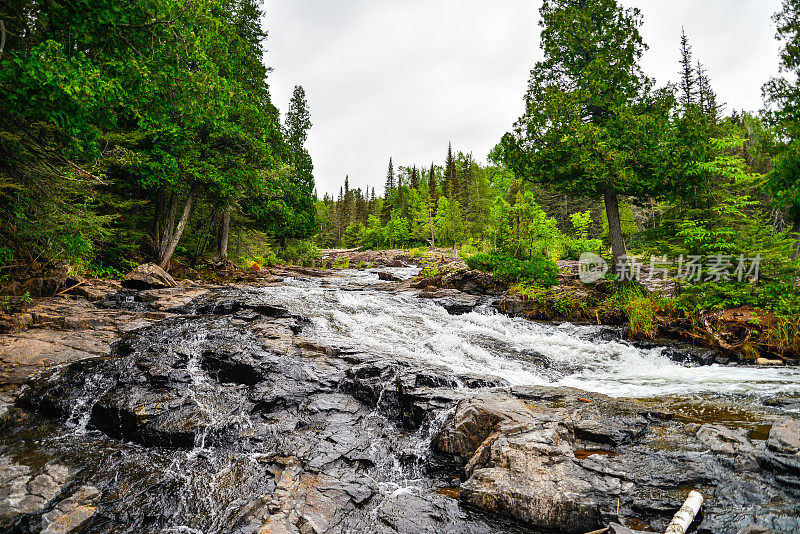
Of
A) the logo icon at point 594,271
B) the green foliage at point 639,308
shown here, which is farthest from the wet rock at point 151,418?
the logo icon at point 594,271

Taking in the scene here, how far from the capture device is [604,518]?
3.21 m

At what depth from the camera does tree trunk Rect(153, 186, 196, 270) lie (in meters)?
15.1

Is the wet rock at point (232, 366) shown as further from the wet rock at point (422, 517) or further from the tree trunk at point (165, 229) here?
the tree trunk at point (165, 229)

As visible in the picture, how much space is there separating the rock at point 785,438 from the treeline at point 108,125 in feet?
32.2

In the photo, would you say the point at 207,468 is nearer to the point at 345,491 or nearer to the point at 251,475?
the point at 251,475

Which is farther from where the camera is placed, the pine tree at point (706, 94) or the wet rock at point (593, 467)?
the pine tree at point (706, 94)

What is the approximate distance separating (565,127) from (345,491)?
1421cm

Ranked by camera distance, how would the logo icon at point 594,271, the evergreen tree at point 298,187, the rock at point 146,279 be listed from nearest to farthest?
1. the rock at point 146,279
2. the logo icon at point 594,271
3. the evergreen tree at point 298,187

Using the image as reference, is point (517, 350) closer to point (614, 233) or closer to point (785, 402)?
point (785, 402)

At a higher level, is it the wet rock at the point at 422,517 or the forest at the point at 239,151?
the forest at the point at 239,151

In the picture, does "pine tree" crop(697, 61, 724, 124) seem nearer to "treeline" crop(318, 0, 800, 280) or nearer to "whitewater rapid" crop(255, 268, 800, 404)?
"treeline" crop(318, 0, 800, 280)

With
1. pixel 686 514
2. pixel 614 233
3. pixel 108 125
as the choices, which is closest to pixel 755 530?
pixel 686 514

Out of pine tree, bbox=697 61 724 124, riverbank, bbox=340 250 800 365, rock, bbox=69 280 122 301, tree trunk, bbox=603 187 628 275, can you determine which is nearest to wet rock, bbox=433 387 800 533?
riverbank, bbox=340 250 800 365

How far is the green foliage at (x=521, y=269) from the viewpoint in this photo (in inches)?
591
